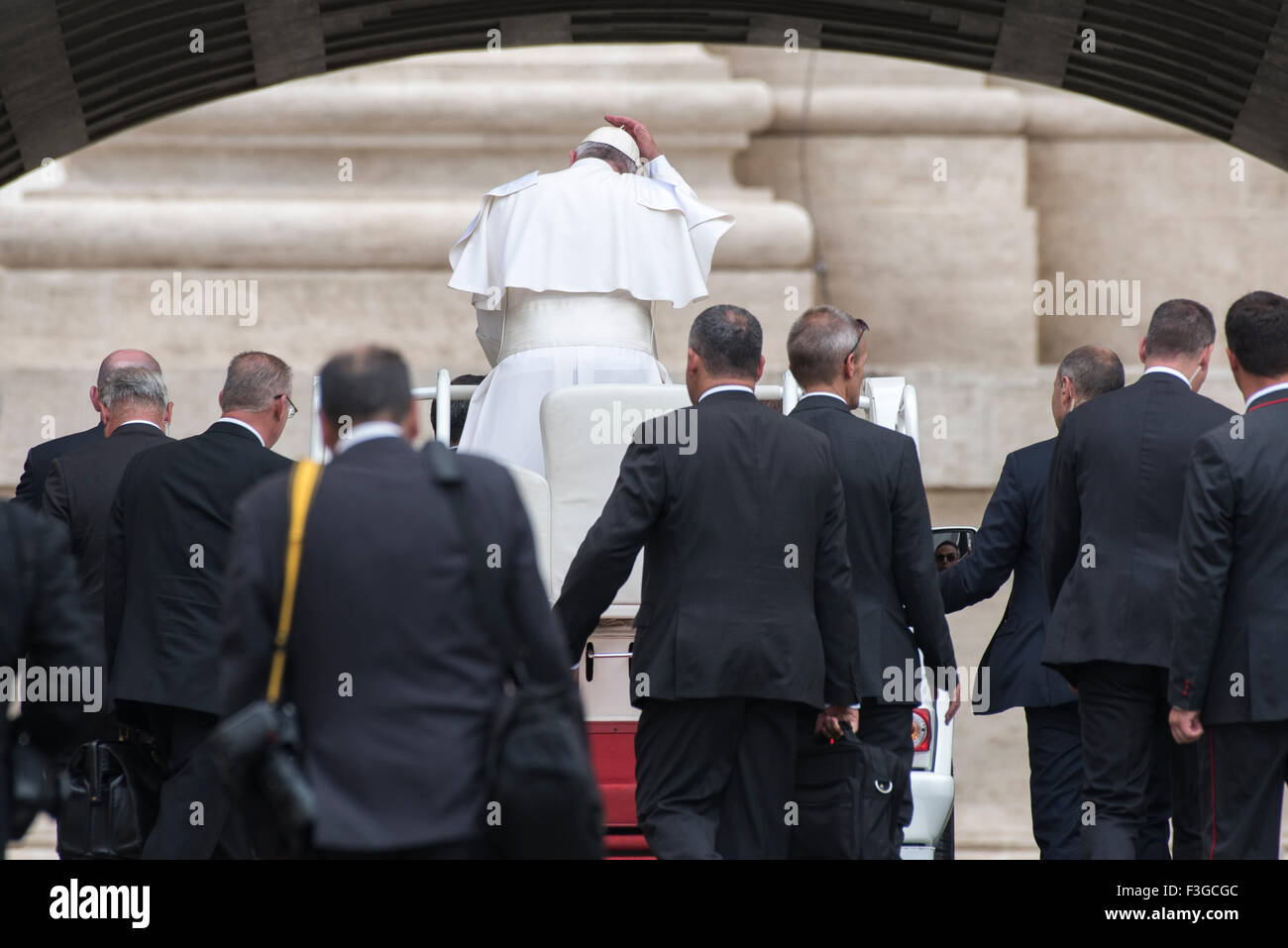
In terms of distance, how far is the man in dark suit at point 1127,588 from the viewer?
618cm

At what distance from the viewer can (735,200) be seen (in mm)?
11773

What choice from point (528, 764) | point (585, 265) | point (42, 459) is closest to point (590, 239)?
point (585, 265)

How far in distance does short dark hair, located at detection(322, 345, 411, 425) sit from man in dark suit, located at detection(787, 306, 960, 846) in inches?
85.1

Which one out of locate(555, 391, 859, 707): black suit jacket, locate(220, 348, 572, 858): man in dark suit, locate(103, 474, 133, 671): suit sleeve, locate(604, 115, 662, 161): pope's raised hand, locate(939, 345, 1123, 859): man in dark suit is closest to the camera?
locate(220, 348, 572, 858): man in dark suit

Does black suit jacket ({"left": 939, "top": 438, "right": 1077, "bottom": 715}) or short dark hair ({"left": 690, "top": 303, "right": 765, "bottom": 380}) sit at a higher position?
short dark hair ({"left": 690, "top": 303, "right": 765, "bottom": 380})

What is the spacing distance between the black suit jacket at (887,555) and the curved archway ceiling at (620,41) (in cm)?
286

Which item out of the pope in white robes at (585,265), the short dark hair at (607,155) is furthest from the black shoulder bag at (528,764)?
the short dark hair at (607,155)

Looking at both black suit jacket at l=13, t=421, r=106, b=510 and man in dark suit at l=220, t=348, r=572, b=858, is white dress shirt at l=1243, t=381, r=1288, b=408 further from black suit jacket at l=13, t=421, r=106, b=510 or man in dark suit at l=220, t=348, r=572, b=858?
black suit jacket at l=13, t=421, r=106, b=510

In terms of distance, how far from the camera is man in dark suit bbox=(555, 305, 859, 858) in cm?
550

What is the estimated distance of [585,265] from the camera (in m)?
7.96

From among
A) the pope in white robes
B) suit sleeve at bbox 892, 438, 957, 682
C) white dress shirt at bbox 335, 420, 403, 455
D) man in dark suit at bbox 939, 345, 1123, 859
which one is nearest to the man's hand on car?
suit sleeve at bbox 892, 438, 957, 682

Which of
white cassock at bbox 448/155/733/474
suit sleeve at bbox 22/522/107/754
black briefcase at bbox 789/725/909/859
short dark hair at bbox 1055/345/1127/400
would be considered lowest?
black briefcase at bbox 789/725/909/859

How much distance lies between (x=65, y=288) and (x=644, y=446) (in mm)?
6741
